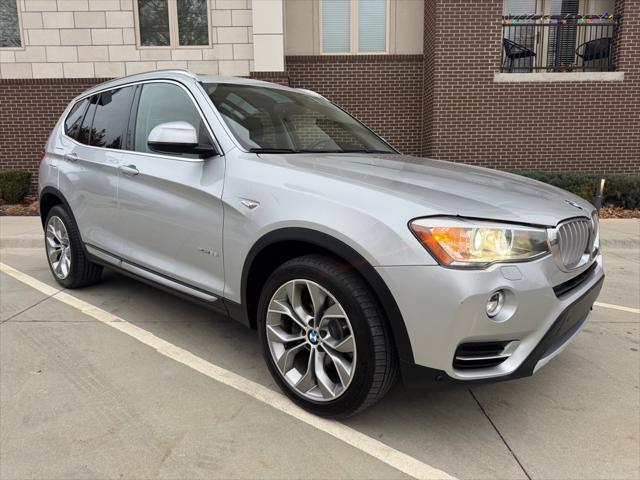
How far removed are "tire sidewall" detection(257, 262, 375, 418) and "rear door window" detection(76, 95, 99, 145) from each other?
2.59m

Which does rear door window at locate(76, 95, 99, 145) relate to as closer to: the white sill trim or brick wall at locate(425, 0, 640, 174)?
brick wall at locate(425, 0, 640, 174)

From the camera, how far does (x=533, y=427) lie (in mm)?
2604

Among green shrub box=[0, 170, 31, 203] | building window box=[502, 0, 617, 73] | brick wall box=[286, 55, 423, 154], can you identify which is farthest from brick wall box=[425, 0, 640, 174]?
green shrub box=[0, 170, 31, 203]

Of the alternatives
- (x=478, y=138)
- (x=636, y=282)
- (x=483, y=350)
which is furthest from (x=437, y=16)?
(x=483, y=350)

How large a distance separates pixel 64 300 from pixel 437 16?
855 centimetres

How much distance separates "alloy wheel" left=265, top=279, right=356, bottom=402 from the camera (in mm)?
2439

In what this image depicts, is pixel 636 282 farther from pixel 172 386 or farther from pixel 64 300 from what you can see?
pixel 64 300

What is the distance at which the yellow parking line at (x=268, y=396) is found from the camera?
2297 mm

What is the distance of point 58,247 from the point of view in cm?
484

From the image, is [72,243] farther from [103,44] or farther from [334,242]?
[103,44]

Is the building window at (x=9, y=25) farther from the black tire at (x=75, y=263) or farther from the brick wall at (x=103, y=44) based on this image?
the black tire at (x=75, y=263)

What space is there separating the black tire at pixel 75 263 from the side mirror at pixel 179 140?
1.85 m

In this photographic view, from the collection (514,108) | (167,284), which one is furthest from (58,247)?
(514,108)

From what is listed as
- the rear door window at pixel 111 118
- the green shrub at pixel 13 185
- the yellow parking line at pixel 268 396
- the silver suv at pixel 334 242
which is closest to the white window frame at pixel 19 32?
the green shrub at pixel 13 185
